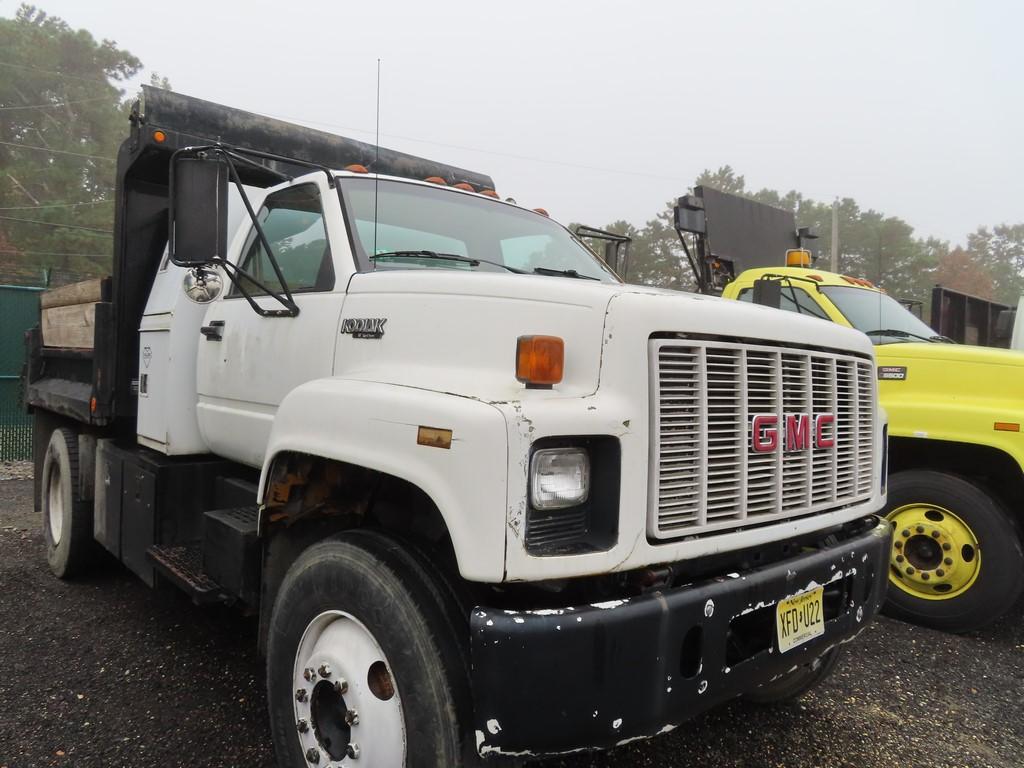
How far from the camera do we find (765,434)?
7.15 ft

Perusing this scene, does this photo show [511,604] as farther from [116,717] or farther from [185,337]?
[185,337]

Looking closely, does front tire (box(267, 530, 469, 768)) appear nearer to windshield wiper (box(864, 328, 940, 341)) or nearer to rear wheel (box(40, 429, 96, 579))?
rear wheel (box(40, 429, 96, 579))

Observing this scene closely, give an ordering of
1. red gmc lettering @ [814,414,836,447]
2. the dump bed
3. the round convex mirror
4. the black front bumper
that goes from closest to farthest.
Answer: the black front bumper
red gmc lettering @ [814,414,836,447]
the round convex mirror
the dump bed

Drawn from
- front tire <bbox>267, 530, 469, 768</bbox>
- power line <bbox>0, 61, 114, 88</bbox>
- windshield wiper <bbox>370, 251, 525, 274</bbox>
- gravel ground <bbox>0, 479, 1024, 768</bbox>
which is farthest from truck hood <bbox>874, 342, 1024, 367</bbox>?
power line <bbox>0, 61, 114, 88</bbox>

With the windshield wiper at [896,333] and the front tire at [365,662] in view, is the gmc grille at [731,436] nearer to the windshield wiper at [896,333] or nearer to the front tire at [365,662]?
the front tire at [365,662]

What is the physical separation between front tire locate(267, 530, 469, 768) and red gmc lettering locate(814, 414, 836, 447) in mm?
1328

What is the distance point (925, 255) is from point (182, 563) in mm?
32096

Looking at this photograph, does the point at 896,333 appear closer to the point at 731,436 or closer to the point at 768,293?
the point at 768,293

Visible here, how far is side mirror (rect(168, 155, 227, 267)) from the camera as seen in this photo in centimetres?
270

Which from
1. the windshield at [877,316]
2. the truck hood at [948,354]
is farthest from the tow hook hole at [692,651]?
the windshield at [877,316]

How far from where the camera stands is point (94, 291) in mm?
4418

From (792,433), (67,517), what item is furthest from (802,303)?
(67,517)

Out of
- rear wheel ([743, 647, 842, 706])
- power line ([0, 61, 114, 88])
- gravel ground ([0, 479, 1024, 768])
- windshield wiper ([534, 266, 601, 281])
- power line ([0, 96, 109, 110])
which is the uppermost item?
power line ([0, 61, 114, 88])

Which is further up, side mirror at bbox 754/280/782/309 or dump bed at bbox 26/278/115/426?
side mirror at bbox 754/280/782/309
